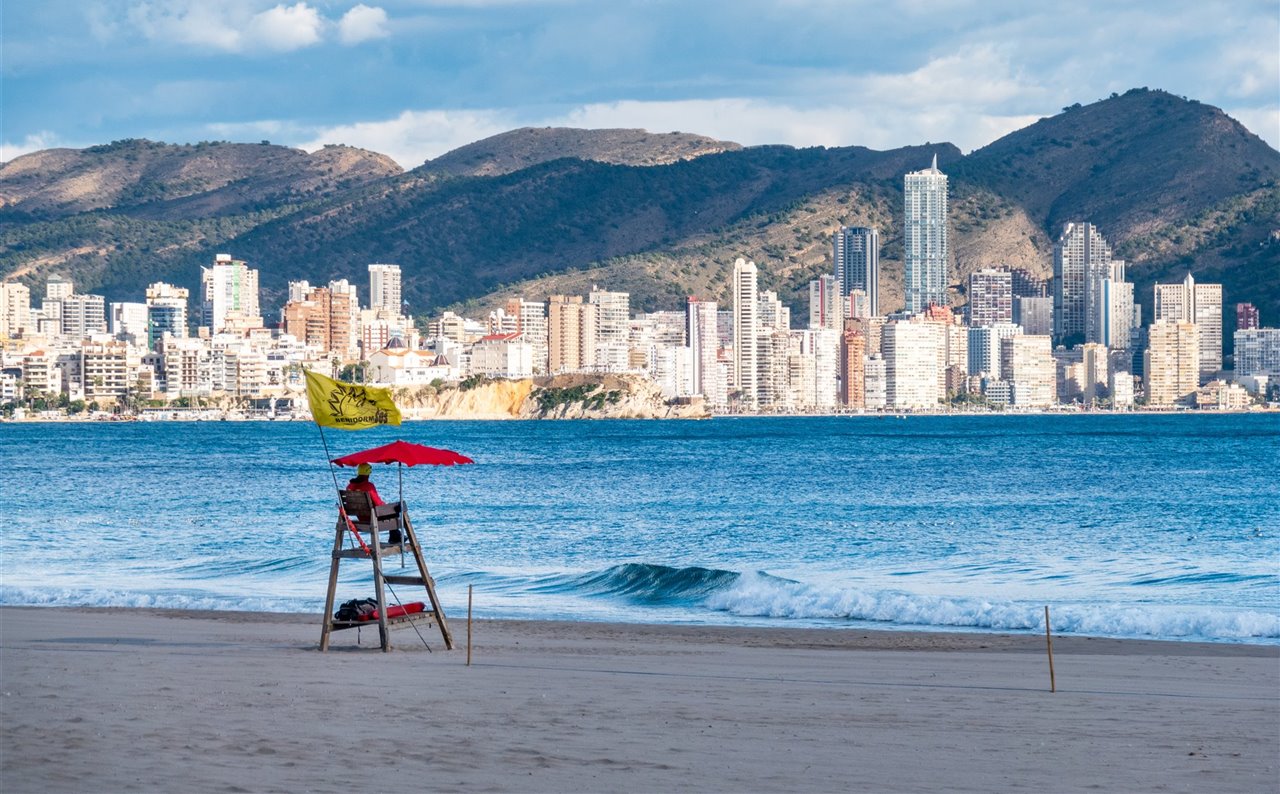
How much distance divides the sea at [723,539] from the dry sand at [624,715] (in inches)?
103

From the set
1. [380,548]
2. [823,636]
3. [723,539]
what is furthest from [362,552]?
[723,539]

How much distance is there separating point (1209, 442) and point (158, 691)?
108 m

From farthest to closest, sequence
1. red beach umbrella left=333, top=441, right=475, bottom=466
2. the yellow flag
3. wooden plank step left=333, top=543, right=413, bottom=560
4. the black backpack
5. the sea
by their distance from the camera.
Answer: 1. the sea
2. the black backpack
3. wooden plank step left=333, top=543, right=413, bottom=560
4. red beach umbrella left=333, top=441, right=475, bottom=466
5. the yellow flag

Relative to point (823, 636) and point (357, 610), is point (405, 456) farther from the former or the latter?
point (823, 636)

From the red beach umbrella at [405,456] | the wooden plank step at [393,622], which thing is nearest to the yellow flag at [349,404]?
the red beach umbrella at [405,456]

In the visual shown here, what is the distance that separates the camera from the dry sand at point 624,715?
10.1m

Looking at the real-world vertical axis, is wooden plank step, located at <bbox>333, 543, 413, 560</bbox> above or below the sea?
above

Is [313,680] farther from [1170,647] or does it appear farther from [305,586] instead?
[305,586]

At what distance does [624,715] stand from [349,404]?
4449mm

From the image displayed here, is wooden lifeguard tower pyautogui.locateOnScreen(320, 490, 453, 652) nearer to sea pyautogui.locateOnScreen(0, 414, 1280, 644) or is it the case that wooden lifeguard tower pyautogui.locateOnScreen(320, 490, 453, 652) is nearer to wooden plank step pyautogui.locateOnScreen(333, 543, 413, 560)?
wooden plank step pyautogui.locateOnScreen(333, 543, 413, 560)

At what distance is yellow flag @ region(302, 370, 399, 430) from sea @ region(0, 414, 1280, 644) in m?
0.39

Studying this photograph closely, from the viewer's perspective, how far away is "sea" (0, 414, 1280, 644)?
75.5ft

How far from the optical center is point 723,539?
40.1m

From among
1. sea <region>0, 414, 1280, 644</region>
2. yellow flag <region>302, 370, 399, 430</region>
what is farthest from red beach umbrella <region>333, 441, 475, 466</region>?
sea <region>0, 414, 1280, 644</region>
